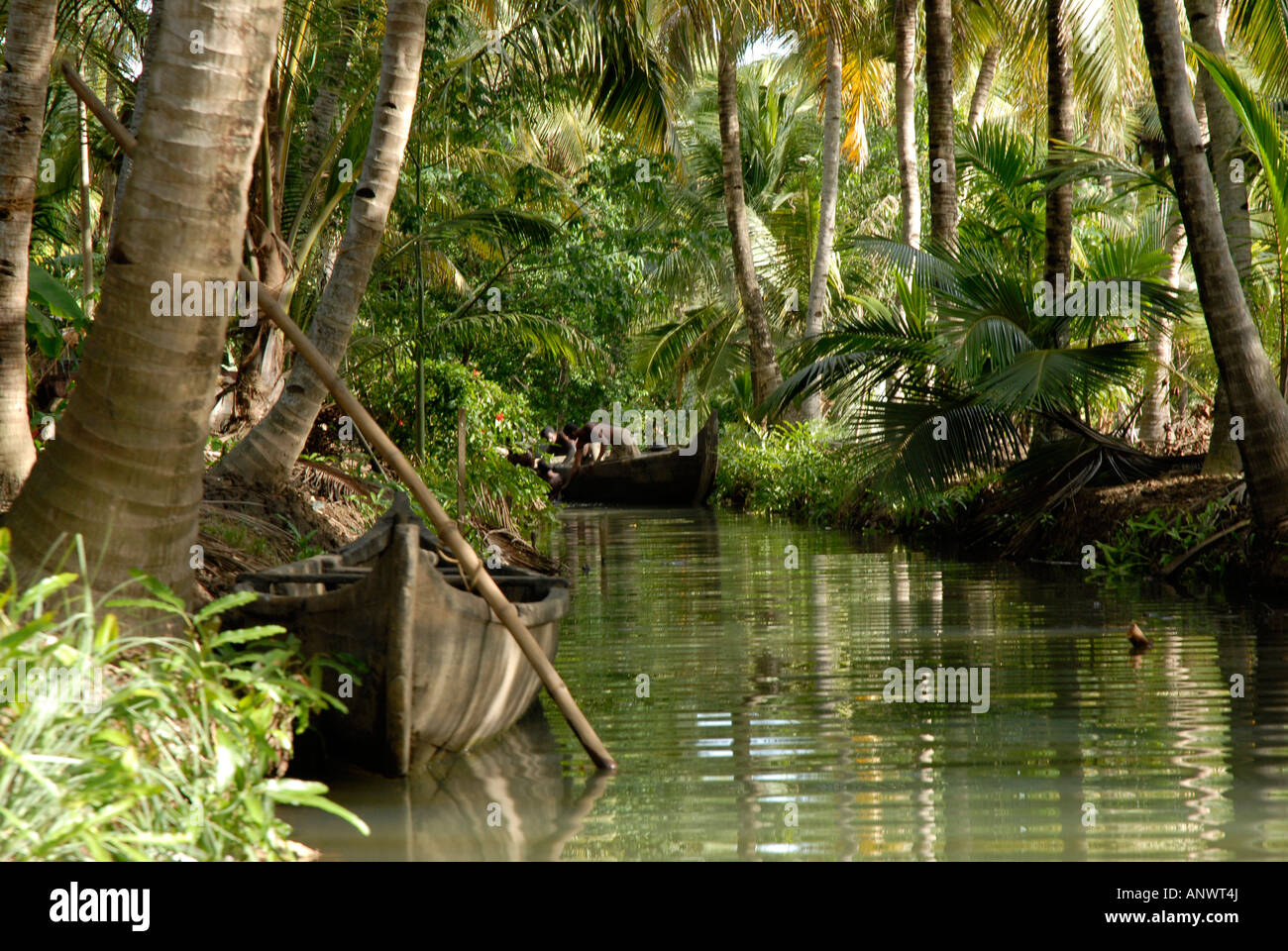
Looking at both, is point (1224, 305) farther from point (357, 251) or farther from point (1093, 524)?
point (357, 251)

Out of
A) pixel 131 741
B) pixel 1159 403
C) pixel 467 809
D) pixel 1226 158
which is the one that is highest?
pixel 1226 158

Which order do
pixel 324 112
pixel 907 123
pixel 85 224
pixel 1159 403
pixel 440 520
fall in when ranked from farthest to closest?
pixel 907 123
pixel 1159 403
pixel 85 224
pixel 324 112
pixel 440 520

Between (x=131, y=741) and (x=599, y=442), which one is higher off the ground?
(x=599, y=442)

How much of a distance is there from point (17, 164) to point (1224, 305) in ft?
26.7

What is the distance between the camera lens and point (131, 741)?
3.71 m

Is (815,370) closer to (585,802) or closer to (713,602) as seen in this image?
(713,602)

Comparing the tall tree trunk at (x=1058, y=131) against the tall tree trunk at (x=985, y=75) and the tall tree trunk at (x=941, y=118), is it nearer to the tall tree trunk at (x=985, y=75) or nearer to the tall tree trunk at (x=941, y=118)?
the tall tree trunk at (x=941, y=118)

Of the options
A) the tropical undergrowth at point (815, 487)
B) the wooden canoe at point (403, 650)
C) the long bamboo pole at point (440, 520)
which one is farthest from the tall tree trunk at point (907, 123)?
the long bamboo pole at point (440, 520)

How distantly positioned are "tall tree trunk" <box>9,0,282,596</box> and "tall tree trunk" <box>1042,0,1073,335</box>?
10.6m

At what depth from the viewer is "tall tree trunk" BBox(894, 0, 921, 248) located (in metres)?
19.0

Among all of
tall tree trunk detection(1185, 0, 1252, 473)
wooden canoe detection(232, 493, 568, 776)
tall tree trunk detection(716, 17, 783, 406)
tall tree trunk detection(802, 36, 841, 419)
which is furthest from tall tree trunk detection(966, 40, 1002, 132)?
wooden canoe detection(232, 493, 568, 776)

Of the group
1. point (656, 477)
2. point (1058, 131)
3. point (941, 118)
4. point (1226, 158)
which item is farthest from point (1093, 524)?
point (656, 477)

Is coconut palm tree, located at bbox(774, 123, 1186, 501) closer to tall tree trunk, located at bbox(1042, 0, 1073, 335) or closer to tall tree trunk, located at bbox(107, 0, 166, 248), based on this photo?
tall tree trunk, located at bbox(1042, 0, 1073, 335)

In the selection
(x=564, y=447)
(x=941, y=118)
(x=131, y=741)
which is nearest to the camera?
(x=131, y=741)
